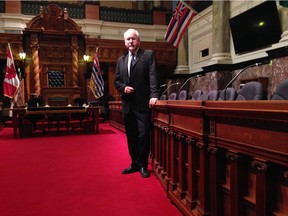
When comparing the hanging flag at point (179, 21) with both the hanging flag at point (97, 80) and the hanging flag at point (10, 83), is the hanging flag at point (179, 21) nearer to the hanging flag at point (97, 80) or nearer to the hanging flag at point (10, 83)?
the hanging flag at point (97, 80)

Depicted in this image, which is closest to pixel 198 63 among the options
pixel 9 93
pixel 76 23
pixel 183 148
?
pixel 76 23

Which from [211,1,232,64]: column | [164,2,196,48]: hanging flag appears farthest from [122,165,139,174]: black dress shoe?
[211,1,232,64]: column

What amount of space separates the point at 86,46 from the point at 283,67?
7462 mm

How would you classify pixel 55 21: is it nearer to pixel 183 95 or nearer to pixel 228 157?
pixel 183 95

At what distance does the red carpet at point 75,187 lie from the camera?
A: 1.93 meters

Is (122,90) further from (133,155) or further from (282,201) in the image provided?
(282,201)

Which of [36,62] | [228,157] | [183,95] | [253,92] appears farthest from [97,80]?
[228,157]

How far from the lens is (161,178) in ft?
8.09

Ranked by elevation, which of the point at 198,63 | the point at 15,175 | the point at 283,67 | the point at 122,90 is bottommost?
the point at 15,175

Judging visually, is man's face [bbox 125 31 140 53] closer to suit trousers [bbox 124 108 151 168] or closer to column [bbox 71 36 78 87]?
suit trousers [bbox 124 108 151 168]

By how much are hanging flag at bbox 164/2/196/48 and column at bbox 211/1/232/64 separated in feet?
9.93

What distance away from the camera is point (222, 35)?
8.09 meters

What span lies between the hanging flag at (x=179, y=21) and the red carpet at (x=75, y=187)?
2.86 meters

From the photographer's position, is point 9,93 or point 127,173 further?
point 9,93
